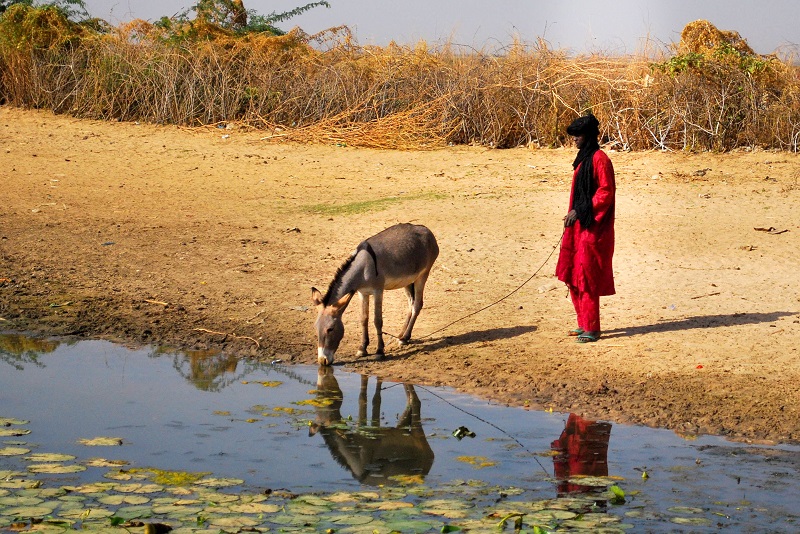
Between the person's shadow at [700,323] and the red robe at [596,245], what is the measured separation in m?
0.69

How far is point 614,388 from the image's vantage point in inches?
306

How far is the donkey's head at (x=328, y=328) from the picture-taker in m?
8.27

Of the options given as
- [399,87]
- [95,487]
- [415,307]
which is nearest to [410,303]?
[415,307]

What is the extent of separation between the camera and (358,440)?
6.77 meters

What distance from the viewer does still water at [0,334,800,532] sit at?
18.8 feet

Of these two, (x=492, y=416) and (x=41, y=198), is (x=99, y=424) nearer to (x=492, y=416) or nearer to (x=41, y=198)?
(x=492, y=416)

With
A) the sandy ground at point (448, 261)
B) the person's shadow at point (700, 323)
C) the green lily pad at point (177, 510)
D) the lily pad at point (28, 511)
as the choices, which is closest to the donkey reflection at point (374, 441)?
the sandy ground at point (448, 261)

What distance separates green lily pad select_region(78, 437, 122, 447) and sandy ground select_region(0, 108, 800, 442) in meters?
2.50

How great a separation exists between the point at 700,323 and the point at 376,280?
309cm

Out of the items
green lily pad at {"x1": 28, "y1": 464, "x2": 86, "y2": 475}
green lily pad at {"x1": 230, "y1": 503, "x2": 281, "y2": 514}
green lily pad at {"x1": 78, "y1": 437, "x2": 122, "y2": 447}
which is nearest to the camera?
green lily pad at {"x1": 230, "y1": 503, "x2": 281, "y2": 514}

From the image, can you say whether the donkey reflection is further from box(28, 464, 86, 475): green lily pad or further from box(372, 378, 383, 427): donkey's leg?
box(28, 464, 86, 475): green lily pad

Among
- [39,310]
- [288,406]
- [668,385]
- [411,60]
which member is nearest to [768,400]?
[668,385]

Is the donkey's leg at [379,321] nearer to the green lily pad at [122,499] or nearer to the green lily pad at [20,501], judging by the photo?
the green lily pad at [122,499]

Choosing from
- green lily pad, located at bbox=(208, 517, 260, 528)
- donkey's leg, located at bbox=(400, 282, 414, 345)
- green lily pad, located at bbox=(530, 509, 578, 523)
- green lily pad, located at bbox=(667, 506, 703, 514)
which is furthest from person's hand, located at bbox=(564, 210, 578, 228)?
green lily pad, located at bbox=(208, 517, 260, 528)
